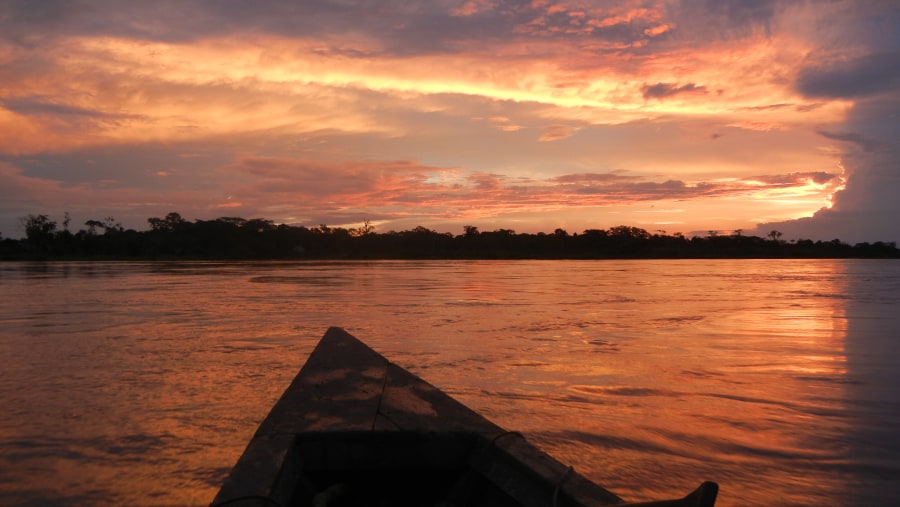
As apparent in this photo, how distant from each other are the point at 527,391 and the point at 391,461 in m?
3.97

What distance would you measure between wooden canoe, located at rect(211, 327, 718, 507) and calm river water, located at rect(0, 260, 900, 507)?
1.26 metres

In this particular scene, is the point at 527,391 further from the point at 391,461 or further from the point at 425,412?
the point at 391,461

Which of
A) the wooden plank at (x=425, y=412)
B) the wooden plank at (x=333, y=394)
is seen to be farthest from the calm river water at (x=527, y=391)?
the wooden plank at (x=425, y=412)

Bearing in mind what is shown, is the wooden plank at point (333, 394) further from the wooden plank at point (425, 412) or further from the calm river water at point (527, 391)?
the calm river water at point (527, 391)

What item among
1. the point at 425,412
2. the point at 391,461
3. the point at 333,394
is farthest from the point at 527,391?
the point at 391,461

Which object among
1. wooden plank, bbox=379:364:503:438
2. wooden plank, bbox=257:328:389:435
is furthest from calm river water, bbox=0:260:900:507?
wooden plank, bbox=379:364:503:438

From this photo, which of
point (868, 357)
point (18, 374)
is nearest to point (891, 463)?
point (868, 357)

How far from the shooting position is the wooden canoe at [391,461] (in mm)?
3027

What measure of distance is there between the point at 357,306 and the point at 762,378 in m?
10.9

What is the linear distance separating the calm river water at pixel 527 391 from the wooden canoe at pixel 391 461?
1.26 meters

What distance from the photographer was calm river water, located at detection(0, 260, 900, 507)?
15.8 feet

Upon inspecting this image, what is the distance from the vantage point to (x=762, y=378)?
8.16 m

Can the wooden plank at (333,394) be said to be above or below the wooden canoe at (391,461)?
above

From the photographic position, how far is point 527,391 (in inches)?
293
